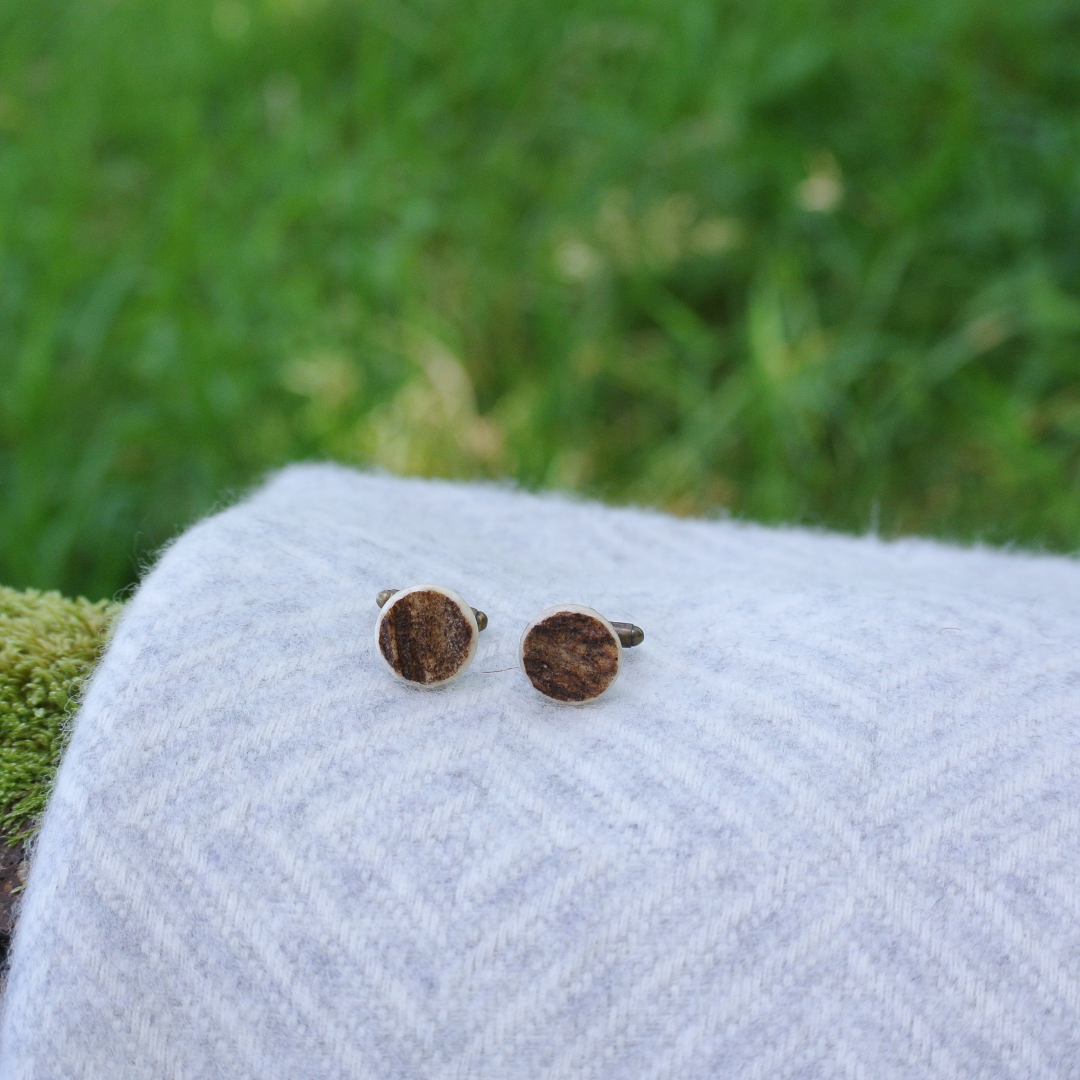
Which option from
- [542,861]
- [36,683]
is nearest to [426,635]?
[542,861]

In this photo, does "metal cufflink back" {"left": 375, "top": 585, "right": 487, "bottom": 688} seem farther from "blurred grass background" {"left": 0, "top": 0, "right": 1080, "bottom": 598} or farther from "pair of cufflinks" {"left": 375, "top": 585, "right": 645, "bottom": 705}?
"blurred grass background" {"left": 0, "top": 0, "right": 1080, "bottom": 598}

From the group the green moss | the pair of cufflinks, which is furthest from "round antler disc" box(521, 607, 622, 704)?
the green moss

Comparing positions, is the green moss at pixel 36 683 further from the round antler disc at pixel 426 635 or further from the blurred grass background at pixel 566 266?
the blurred grass background at pixel 566 266

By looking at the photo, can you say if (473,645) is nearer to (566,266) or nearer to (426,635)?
(426,635)

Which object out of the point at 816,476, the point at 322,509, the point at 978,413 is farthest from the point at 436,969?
the point at 978,413

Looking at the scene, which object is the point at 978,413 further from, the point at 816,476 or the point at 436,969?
the point at 436,969

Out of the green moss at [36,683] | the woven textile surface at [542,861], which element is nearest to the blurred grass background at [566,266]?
the green moss at [36,683]

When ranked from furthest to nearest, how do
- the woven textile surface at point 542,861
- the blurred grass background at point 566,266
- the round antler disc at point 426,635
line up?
the blurred grass background at point 566,266 → the round antler disc at point 426,635 → the woven textile surface at point 542,861
